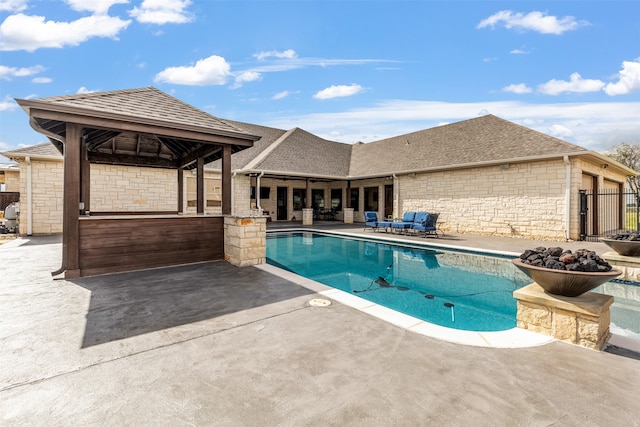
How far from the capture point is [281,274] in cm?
588

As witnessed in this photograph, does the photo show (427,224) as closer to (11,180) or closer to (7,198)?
(11,180)

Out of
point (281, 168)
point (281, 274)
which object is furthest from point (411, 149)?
point (281, 274)

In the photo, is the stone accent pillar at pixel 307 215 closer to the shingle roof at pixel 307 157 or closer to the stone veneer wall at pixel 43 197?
the shingle roof at pixel 307 157

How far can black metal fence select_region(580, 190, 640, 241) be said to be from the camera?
442 inches

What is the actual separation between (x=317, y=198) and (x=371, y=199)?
15.4ft

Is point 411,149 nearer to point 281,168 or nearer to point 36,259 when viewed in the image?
point 281,168

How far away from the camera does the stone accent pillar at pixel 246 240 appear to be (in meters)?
6.61

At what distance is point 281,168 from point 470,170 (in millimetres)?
9914

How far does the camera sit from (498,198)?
13000mm

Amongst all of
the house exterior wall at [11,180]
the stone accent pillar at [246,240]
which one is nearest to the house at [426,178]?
the stone accent pillar at [246,240]

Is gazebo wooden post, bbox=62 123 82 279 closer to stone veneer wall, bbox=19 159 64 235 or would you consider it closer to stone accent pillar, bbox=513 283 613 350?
stone accent pillar, bbox=513 283 613 350

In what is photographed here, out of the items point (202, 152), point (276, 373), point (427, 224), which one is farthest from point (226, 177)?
point (427, 224)

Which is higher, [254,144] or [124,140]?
[254,144]

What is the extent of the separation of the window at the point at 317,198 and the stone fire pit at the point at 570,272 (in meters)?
20.1
